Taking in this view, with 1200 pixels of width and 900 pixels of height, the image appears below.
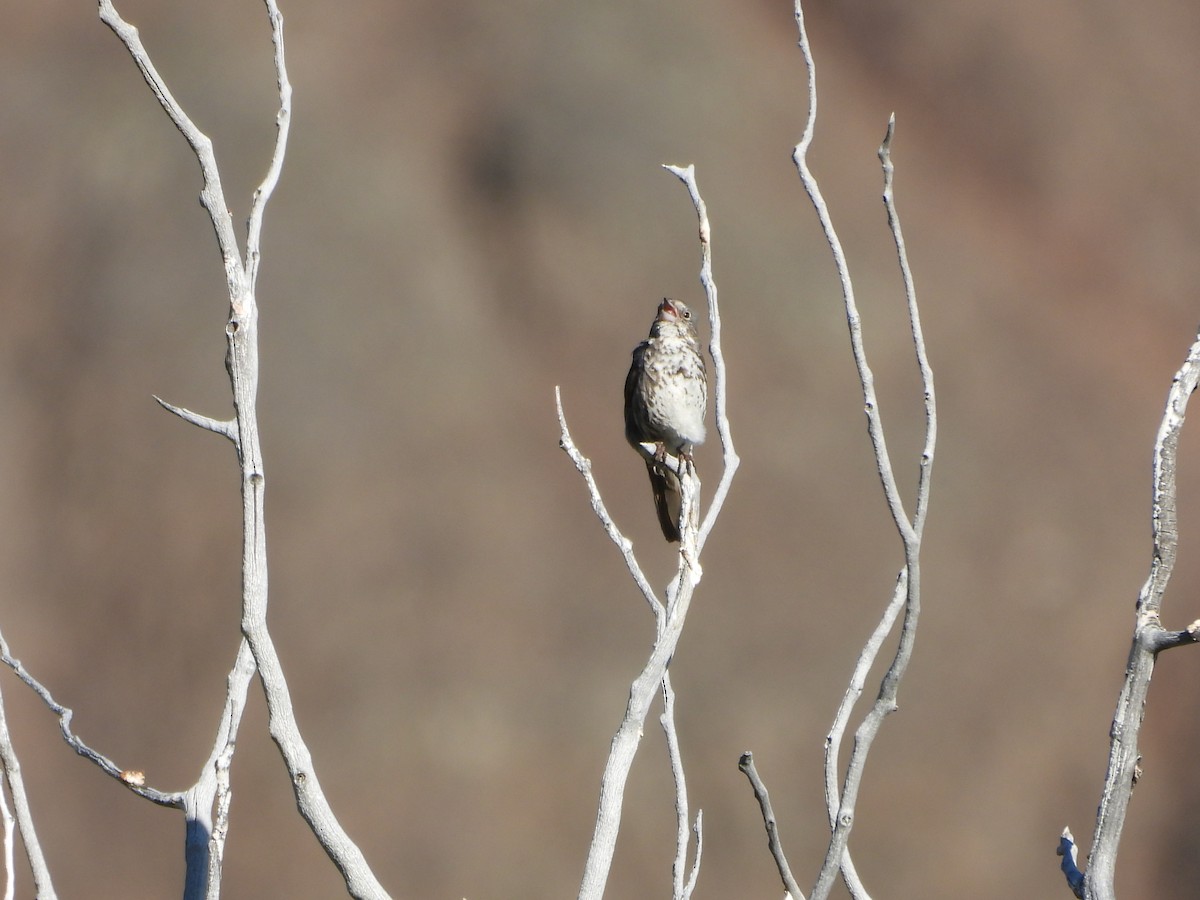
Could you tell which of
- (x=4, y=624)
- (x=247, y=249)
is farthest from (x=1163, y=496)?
(x=4, y=624)

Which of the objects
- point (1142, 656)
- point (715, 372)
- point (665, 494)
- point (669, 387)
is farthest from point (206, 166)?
point (669, 387)

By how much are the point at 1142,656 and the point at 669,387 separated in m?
2.76

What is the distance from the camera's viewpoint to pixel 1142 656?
5.60ft

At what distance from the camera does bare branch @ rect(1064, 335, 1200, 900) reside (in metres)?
1.69

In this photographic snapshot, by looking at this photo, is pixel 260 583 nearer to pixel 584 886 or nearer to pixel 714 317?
pixel 584 886

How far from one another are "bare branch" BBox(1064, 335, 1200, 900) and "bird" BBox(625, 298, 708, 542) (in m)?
2.55

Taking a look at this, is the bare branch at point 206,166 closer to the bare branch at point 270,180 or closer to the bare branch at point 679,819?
the bare branch at point 270,180

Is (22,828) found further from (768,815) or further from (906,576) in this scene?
(906,576)

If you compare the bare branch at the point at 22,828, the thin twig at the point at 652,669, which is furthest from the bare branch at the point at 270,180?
the bare branch at the point at 22,828

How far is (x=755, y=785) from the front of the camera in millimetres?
1812


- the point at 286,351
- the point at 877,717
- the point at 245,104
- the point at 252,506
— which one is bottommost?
the point at 877,717

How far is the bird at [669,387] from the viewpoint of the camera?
172 inches

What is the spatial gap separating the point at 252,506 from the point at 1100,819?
1.26 m

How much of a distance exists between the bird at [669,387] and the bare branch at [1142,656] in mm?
2551
